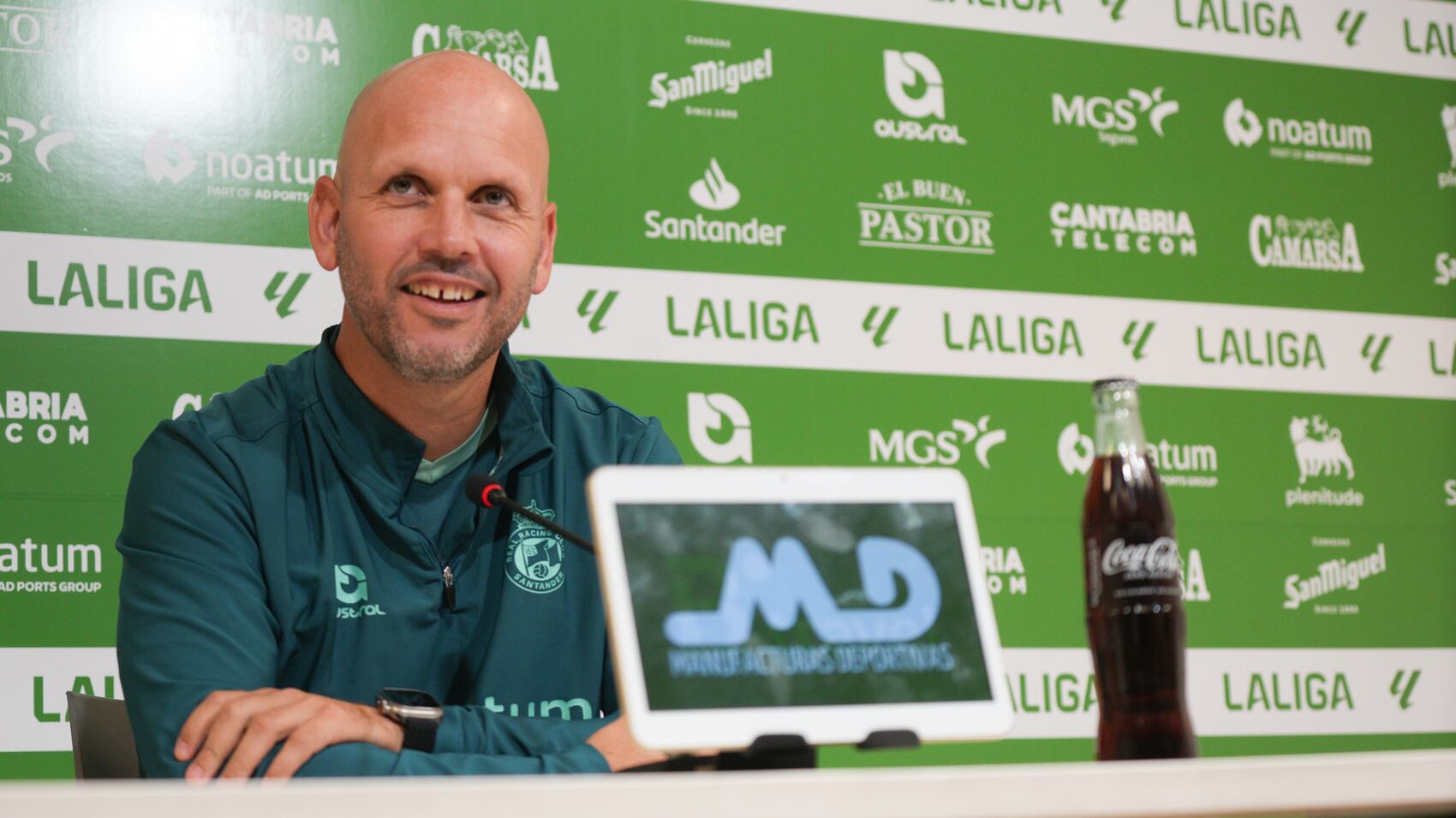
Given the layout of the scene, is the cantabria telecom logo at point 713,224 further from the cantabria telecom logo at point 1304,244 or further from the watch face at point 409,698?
the watch face at point 409,698

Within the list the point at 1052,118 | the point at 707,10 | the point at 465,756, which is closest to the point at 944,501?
the point at 465,756

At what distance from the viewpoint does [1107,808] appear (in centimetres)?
62

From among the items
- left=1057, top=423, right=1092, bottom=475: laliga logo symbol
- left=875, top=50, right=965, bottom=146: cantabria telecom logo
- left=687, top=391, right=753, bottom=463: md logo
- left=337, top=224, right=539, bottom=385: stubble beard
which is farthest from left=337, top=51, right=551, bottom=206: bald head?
left=1057, top=423, right=1092, bottom=475: laliga logo symbol

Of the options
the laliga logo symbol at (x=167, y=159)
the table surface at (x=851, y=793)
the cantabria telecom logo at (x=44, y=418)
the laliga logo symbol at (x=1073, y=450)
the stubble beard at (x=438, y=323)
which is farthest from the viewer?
the laliga logo symbol at (x=1073, y=450)

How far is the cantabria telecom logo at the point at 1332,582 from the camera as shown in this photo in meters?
2.65

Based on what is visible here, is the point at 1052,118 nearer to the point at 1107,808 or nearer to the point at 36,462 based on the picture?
the point at 36,462

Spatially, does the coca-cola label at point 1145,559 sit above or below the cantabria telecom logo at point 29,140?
below

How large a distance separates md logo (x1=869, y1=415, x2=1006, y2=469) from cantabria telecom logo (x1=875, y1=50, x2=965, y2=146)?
505 mm

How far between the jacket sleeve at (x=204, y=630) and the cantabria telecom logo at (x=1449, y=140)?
2.38 metres

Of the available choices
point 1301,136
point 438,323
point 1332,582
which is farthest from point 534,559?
point 1301,136

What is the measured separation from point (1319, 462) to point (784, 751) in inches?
87.8

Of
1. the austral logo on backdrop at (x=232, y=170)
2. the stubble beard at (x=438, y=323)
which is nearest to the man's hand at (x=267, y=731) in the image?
the stubble beard at (x=438, y=323)

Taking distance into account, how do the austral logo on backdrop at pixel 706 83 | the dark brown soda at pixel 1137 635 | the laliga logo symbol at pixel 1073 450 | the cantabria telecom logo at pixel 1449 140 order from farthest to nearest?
the cantabria telecom logo at pixel 1449 140, the laliga logo symbol at pixel 1073 450, the austral logo on backdrop at pixel 706 83, the dark brown soda at pixel 1137 635

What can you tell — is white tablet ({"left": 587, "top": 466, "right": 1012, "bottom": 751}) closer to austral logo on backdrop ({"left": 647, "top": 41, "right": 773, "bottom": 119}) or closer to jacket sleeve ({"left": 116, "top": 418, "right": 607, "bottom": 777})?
jacket sleeve ({"left": 116, "top": 418, "right": 607, "bottom": 777})
